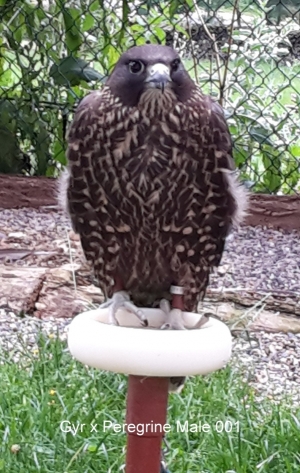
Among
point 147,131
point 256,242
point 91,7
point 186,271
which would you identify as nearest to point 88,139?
point 147,131

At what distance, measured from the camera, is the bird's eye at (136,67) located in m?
Result: 2.16

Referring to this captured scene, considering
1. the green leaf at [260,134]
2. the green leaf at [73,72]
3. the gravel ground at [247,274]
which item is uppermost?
the green leaf at [73,72]

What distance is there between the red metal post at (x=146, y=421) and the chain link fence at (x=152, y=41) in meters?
3.01

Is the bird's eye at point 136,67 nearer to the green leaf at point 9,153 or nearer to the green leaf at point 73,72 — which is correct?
the green leaf at point 73,72

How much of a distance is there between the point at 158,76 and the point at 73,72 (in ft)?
9.27

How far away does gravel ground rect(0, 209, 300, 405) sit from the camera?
3.11 meters

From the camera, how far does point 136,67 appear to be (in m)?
2.18

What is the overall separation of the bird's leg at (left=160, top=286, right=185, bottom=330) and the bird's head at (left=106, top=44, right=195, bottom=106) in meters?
0.47

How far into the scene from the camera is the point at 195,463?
7.78 feet

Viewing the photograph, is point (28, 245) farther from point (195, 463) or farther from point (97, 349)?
point (97, 349)

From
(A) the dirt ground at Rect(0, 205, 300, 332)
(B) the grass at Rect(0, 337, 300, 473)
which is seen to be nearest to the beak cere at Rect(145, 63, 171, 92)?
(B) the grass at Rect(0, 337, 300, 473)

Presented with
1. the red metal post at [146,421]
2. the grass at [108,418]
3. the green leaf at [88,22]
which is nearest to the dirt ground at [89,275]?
the grass at [108,418]

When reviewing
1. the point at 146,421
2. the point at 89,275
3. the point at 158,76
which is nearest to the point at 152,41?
the point at 89,275

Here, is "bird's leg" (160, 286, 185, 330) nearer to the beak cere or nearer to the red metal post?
the red metal post
